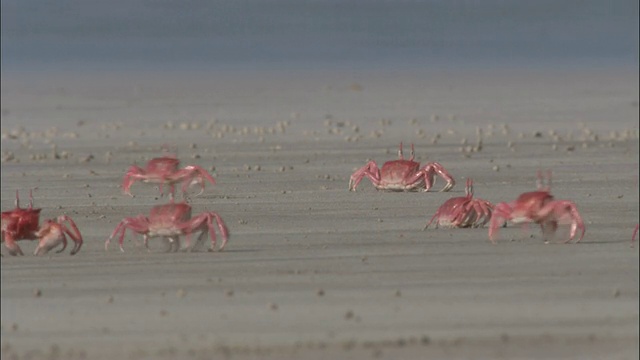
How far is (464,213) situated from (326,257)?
1496 mm

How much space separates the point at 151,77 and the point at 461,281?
4305 centimetres

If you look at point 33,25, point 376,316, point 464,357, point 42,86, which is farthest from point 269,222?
point 33,25

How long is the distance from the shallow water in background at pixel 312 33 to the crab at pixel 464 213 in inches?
1777

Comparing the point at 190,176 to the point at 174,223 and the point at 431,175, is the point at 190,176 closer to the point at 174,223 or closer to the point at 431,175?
the point at 431,175

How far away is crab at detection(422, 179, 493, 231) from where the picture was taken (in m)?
12.1

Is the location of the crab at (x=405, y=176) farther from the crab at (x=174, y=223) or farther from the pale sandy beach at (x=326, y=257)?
the crab at (x=174, y=223)

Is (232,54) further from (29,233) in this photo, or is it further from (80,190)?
(29,233)

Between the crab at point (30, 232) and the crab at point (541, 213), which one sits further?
the crab at point (541, 213)

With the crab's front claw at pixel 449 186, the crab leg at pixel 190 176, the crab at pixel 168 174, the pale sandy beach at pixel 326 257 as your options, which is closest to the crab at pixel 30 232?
the pale sandy beach at pixel 326 257

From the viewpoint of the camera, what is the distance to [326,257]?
10.9m

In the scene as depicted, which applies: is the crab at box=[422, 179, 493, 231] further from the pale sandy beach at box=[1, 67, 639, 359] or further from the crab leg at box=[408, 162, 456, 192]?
the crab leg at box=[408, 162, 456, 192]

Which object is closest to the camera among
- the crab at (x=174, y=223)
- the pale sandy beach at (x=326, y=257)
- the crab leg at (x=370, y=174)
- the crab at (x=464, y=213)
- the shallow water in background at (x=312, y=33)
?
the pale sandy beach at (x=326, y=257)

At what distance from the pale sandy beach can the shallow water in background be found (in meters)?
35.4

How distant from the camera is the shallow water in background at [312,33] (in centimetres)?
6456
